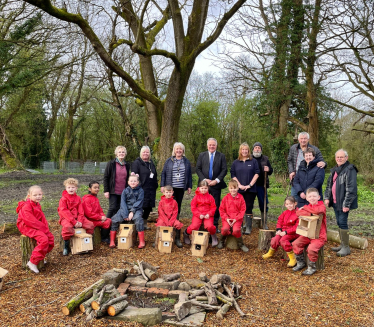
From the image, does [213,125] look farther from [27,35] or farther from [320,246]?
[320,246]

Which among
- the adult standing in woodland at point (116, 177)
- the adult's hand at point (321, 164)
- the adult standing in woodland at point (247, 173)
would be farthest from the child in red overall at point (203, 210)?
the adult's hand at point (321, 164)

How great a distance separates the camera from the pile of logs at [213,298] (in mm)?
3221

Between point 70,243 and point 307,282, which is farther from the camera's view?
point 70,243

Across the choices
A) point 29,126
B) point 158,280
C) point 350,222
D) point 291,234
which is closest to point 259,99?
point 350,222

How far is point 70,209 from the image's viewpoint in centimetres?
526

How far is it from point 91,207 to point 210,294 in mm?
3066

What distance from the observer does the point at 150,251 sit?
17.9 feet

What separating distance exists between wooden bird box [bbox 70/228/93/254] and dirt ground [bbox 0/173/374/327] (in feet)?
0.41

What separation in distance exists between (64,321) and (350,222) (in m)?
7.74

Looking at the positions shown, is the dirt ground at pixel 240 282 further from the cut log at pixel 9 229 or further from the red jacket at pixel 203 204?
the red jacket at pixel 203 204

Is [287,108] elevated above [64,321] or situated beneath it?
elevated above

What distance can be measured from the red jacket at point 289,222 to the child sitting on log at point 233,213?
2.41 feet

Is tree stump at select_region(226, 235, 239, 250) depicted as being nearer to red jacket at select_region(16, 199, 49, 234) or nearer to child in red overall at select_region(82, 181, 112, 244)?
child in red overall at select_region(82, 181, 112, 244)

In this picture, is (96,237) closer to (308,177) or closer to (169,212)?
(169,212)
